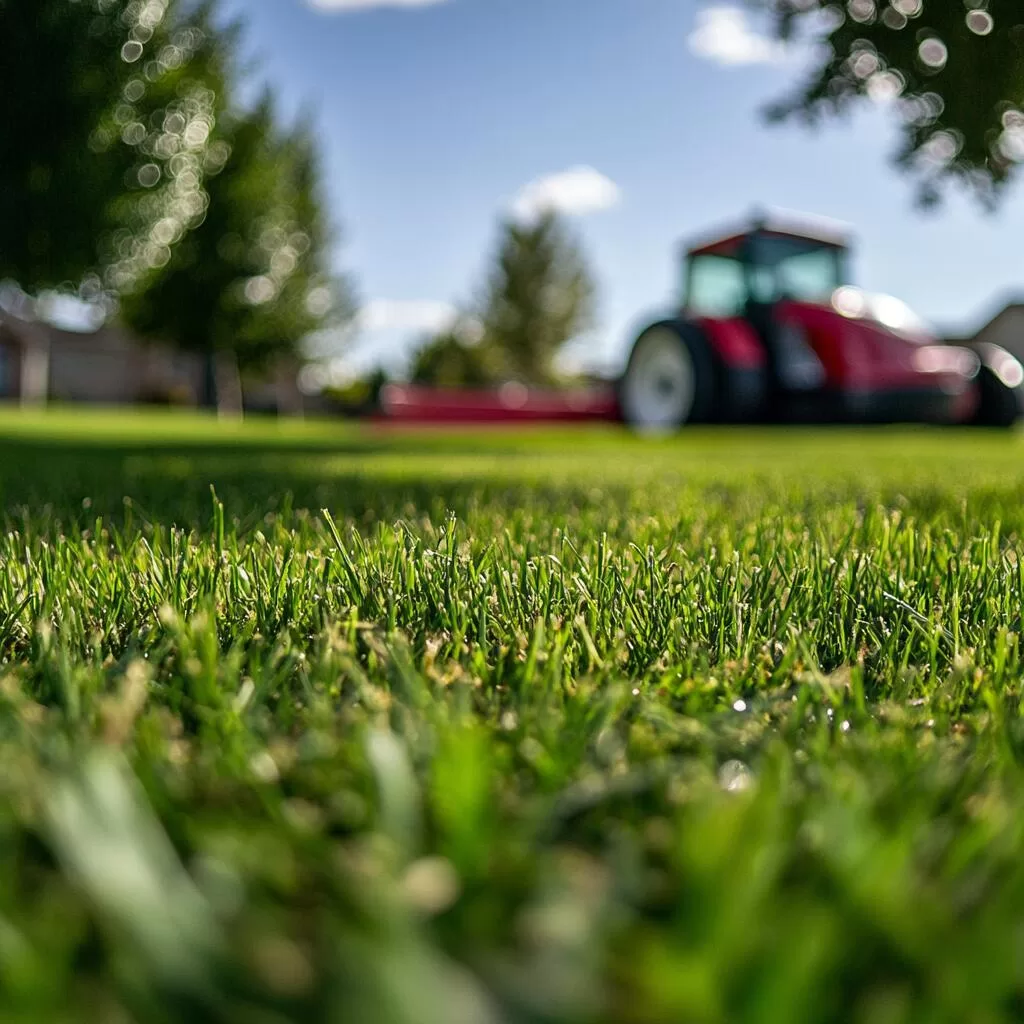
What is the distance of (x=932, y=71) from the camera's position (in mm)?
5988

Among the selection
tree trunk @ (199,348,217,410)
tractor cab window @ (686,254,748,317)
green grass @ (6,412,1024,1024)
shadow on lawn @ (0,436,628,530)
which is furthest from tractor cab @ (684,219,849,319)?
tree trunk @ (199,348,217,410)

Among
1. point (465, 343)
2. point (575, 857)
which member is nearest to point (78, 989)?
point (575, 857)

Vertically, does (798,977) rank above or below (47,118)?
below

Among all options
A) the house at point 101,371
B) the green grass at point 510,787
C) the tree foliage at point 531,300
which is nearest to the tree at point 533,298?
the tree foliage at point 531,300

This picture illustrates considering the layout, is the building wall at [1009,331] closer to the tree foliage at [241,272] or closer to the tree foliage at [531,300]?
the tree foliage at [531,300]

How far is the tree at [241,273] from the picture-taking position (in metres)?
25.1

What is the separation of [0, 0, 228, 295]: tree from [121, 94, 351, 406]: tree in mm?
11657

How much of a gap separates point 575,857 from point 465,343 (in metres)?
44.6

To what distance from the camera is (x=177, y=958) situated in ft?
1.43

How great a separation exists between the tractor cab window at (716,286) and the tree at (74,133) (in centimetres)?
676

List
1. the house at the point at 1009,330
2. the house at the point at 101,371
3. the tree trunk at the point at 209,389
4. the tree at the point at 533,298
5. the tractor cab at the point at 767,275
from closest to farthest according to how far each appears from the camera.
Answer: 1. the tractor cab at the point at 767,275
2. the house at the point at 101,371
3. the tree trunk at the point at 209,389
4. the house at the point at 1009,330
5. the tree at the point at 533,298

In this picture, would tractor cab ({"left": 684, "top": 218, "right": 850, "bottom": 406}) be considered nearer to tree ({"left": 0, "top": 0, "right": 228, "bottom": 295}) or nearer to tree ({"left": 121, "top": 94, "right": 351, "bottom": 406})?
tree ({"left": 0, "top": 0, "right": 228, "bottom": 295})

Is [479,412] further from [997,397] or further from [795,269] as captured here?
[997,397]

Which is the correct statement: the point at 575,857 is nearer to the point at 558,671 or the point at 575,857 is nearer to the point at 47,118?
the point at 558,671
